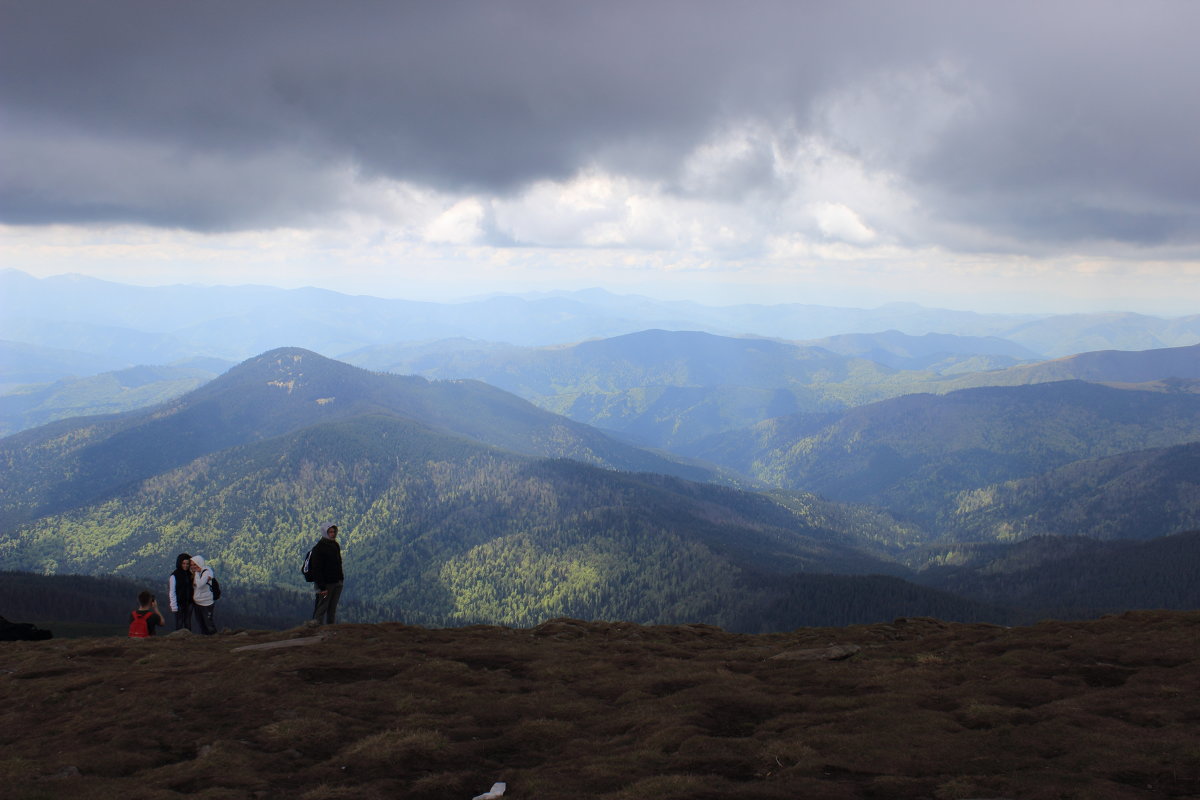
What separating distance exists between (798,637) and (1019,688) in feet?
73.5

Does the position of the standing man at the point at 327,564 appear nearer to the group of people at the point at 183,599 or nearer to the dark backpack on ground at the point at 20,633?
the group of people at the point at 183,599

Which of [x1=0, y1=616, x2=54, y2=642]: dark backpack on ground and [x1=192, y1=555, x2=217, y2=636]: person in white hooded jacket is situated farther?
[x1=0, y1=616, x2=54, y2=642]: dark backpack on ground

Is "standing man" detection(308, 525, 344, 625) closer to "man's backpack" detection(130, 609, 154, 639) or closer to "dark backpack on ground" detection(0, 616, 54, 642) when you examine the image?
"man's backpack" detection(130, 609, 154, 639)

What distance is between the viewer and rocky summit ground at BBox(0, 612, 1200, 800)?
20.4 meters

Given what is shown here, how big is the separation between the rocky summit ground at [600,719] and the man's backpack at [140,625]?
3559 millimetres

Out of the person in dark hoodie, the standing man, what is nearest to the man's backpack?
the person in dark hoodie

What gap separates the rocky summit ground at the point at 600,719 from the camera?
20359 mm

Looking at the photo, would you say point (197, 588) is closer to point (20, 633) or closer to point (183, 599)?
point (183, 599)

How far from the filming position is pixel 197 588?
47125 mm

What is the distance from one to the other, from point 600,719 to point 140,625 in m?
36.5

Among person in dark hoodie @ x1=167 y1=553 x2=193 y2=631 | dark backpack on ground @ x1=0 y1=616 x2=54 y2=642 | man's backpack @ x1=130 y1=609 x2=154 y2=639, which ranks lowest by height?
dark backpack on ground @ x1=0 y1=616 x2=54 y2=642

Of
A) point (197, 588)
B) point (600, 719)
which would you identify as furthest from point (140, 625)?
point (600, 719)

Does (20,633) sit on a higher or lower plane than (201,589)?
lower

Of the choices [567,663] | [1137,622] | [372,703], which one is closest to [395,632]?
[567,663]
